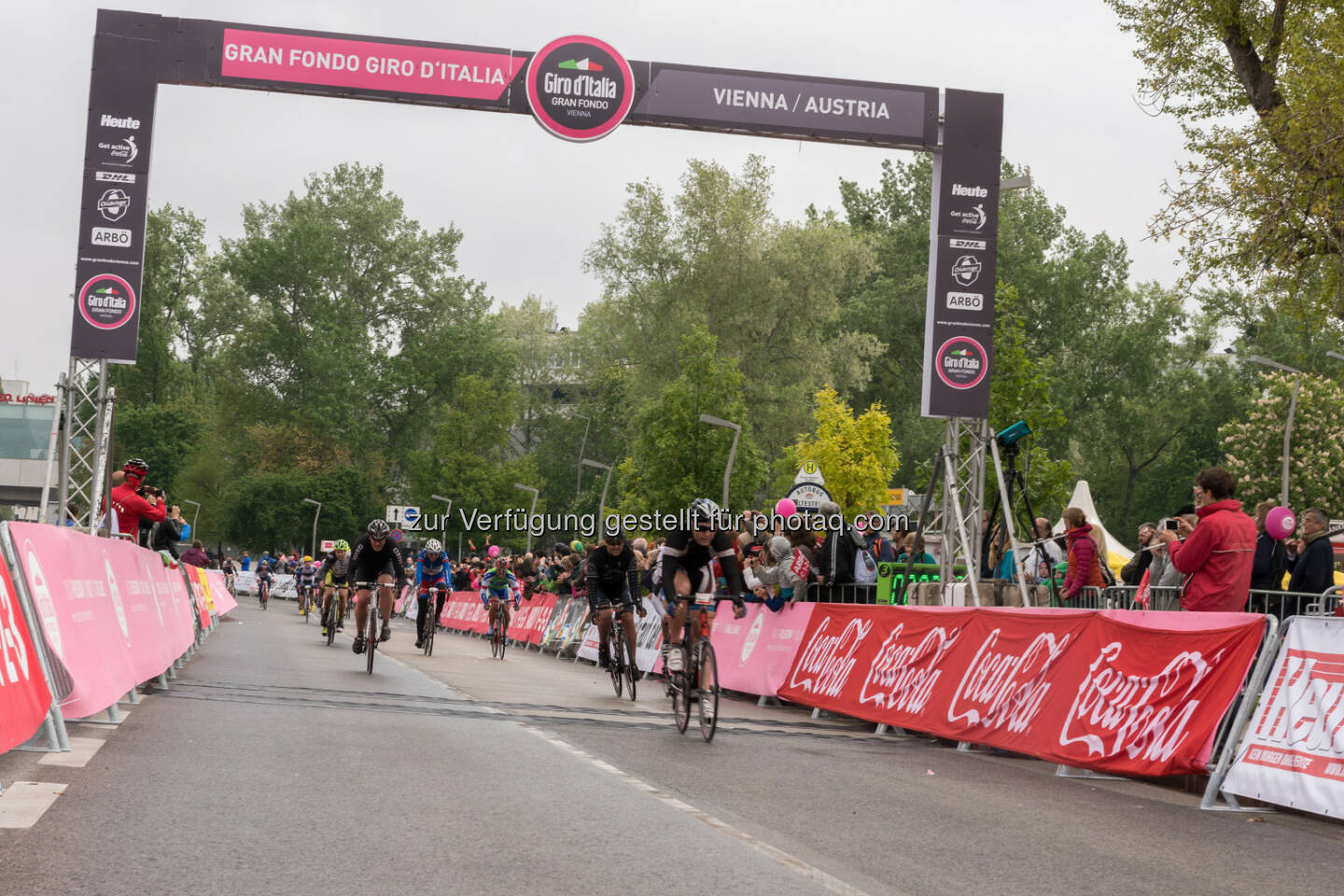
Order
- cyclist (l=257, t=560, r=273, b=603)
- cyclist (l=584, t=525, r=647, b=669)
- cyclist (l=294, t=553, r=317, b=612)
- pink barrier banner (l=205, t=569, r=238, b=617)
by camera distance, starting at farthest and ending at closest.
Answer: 1. cyclist (l=257, t=560, r=273, b=603)
2. cyclist (l=294, t=553, r=317, b=612)
3. pink barrier banner (l=205, t=569, r=238, b=617)
4. cyclist (l=584, t=525, r=647, b=669)

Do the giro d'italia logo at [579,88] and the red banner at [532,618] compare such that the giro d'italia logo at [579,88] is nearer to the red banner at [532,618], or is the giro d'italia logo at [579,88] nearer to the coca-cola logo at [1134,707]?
the coca-cola logo at [1134,707]

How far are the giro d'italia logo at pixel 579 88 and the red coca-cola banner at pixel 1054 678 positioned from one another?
7.67m

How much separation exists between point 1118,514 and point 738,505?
121ft

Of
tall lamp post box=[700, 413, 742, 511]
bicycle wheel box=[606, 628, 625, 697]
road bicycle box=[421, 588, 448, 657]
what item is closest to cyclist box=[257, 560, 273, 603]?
tall lamp post box=[700, 413, 742, 511]

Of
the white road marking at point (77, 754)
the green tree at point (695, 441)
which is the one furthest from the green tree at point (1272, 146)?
the green tree at point (695, 441)

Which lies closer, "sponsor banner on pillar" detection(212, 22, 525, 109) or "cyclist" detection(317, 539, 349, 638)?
"sponsor banner on pillar" detection(212, 22, 525, 109)

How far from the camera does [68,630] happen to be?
9.59 metres

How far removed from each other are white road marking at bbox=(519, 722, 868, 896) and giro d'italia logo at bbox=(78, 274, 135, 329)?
423 inches

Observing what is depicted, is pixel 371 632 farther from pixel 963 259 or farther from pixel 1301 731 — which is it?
pixel 1301 731

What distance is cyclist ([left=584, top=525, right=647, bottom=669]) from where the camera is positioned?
16672 mm

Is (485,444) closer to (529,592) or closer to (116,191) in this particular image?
Result: (529,592)

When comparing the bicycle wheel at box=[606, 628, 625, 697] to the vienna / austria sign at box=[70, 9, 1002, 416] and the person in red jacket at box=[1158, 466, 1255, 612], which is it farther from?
the person in red jacket at box=[1158, 466, 1255, 612]

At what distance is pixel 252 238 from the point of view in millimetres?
80438

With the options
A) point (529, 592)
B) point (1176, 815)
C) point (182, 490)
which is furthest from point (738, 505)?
point (182, 490)
